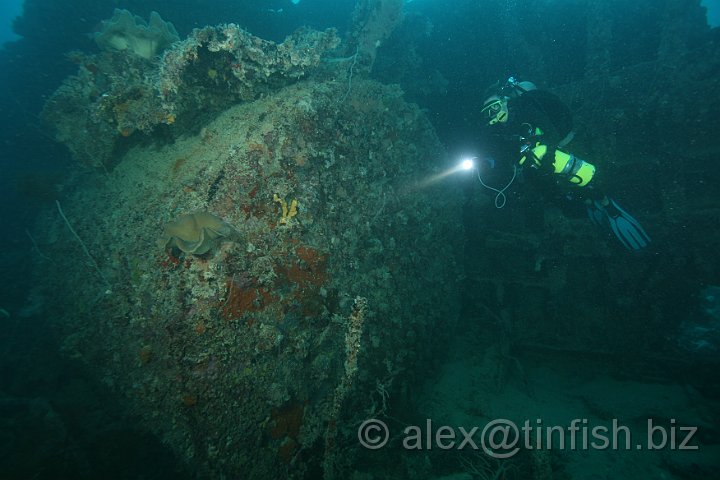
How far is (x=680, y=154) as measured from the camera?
438 centimetres

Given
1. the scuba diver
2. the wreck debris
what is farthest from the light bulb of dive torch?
the wreck debris

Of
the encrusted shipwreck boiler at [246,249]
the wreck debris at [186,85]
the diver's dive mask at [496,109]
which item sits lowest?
the encrusted shipwreck boiler at [246,249]

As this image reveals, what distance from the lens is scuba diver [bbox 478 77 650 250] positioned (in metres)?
4.57

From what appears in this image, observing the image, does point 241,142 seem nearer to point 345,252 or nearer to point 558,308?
point 345,252

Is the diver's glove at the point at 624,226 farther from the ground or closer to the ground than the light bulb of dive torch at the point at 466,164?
closer to the ground

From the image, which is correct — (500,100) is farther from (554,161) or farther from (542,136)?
(554,161)

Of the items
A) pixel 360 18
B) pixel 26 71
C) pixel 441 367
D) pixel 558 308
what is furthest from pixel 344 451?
pixel 26 71

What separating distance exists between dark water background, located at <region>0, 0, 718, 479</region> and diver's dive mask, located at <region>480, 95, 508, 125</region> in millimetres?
427

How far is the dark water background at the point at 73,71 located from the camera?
8.24ft

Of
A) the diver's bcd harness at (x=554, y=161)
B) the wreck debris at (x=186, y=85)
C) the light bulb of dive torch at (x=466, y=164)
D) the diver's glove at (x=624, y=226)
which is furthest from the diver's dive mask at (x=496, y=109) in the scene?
the wreck debris at (x=186, y=85)

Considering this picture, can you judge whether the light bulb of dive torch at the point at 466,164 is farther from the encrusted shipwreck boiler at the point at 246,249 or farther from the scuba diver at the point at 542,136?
the encrusted shipwreck boiler at the point at 246,249

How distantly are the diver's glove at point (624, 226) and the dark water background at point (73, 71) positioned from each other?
3.94ft

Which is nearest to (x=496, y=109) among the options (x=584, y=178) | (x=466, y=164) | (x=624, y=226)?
(x=466, y=164)

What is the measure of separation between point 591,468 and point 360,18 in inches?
239
